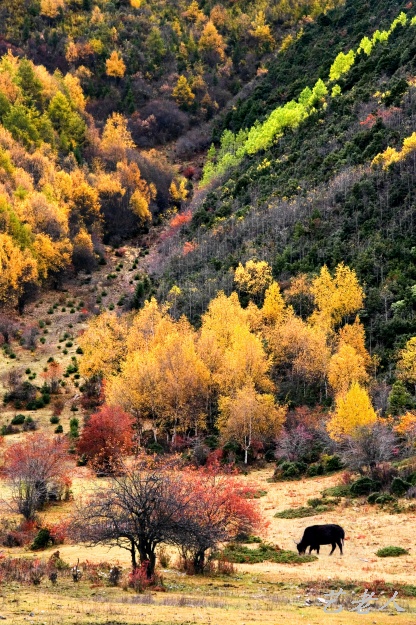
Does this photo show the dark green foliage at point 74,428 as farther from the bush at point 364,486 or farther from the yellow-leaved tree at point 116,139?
the yellow-leaved tree at point 116,139

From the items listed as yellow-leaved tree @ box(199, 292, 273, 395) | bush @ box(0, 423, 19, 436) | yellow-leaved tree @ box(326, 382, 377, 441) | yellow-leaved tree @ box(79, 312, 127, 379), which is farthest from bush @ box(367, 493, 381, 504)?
bush @ box(0, 423, 19, 436)

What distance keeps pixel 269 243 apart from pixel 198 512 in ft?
167

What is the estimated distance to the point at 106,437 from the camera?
52.2 meters

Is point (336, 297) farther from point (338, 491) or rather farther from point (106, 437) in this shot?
point (338, 491)

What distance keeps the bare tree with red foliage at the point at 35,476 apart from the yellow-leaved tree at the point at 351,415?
1608cm

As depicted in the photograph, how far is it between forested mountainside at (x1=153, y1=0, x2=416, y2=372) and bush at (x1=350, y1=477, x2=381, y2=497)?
17.6 metres

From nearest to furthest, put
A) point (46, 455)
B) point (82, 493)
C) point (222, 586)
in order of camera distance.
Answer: point (222, 586), point (46, 455), point (82, 493)

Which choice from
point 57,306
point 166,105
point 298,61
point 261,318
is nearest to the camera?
point 261,318

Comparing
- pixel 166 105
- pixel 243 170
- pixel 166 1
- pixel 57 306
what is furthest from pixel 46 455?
pixel 166 1

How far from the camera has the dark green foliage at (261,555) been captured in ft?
102

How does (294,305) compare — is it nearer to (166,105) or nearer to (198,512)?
(198,512)

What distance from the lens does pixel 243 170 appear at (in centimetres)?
10225

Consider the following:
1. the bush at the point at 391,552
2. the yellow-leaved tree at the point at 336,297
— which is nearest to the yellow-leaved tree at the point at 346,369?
the yellow-leaved tree at the point at 336,297

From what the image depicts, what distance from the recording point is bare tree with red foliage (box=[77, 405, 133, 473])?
2024 inches
